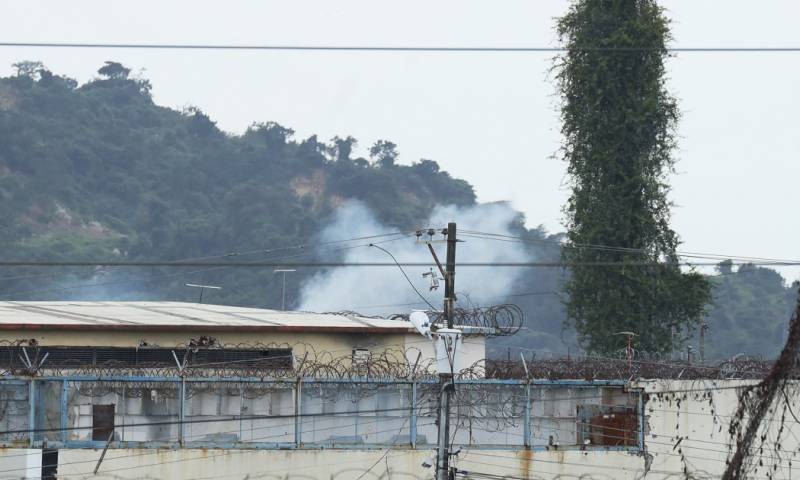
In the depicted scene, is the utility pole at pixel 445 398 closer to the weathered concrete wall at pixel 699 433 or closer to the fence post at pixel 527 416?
the fence post at pixel 527 416

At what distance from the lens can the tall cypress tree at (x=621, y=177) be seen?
1918 inches

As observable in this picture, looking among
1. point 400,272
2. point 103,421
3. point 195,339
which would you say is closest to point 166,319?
point 195,339

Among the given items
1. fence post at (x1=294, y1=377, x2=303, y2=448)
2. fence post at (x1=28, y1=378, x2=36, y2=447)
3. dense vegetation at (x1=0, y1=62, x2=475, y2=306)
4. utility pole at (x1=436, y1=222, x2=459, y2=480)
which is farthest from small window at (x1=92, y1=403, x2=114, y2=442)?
dense vegetation at (x1=0, y1=62, x2=475, y2=306)

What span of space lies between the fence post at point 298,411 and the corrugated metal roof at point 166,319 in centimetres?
511

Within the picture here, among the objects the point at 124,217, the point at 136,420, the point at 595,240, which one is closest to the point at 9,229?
the point at 124,217

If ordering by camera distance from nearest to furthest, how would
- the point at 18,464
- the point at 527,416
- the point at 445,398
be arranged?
1. the point at 445,398
2. the point at 18,464
3. the point at 527,416

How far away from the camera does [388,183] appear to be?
17438 centimetres

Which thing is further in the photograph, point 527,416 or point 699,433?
point 699,433

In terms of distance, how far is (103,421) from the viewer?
29.0 metres

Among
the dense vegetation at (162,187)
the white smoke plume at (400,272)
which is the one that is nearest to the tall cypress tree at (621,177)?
the white smoke plume at (400,272)

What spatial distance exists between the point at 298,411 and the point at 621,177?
2504 cm

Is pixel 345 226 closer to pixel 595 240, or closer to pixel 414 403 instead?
pixel 595 240

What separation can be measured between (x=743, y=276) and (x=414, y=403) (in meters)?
123

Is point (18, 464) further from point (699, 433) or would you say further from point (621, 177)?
point (621, 177)
